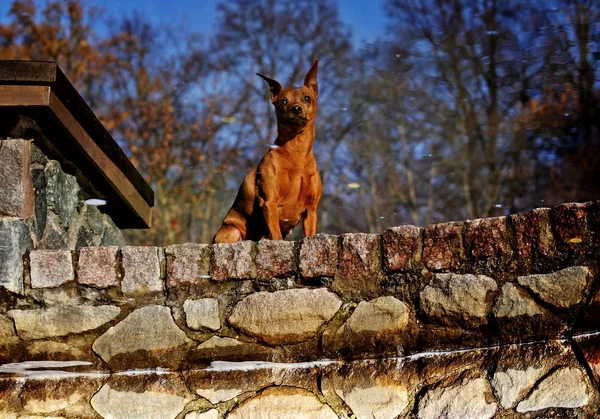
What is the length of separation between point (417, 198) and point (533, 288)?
32.1ft

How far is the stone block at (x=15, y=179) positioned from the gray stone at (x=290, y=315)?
1068mm

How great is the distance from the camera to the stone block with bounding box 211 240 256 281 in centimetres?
269

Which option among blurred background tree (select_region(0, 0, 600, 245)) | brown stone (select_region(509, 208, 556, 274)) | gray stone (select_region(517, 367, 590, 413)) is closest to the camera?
gray stone (select_region(517, 367, 590, 413))

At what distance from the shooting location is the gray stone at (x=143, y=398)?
8.70ft

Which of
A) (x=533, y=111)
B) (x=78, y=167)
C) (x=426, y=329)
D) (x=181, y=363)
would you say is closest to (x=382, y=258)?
(x=426, y=329)

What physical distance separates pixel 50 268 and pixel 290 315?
1.01m

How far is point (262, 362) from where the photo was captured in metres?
2.64

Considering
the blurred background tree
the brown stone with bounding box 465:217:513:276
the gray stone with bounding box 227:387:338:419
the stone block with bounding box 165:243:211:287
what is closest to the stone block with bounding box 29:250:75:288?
the stone block with bounding box 165:243:211:287

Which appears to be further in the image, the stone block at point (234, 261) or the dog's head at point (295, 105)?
the dog's head at point (295, 105)

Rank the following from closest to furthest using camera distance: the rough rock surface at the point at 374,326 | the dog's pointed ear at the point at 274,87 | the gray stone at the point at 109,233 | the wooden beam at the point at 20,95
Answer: the rough rock surface at the point at 374,326, the wooden beam at the point at 20,95, the dog's pointed ear at the point at 274,87, the gray stone at the point at 109,233

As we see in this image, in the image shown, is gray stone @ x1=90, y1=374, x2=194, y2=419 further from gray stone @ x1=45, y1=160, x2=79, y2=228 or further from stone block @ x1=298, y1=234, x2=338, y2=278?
gray stone @ x1=45, y1=160, x2=79, y2=228

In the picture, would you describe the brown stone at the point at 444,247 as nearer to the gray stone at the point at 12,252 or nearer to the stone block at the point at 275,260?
the stone block at the point at 275,260

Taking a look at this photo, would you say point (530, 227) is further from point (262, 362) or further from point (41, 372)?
point (41, 372)

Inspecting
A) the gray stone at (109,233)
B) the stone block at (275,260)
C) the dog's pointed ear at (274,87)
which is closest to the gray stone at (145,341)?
the stone block at (275,260)
